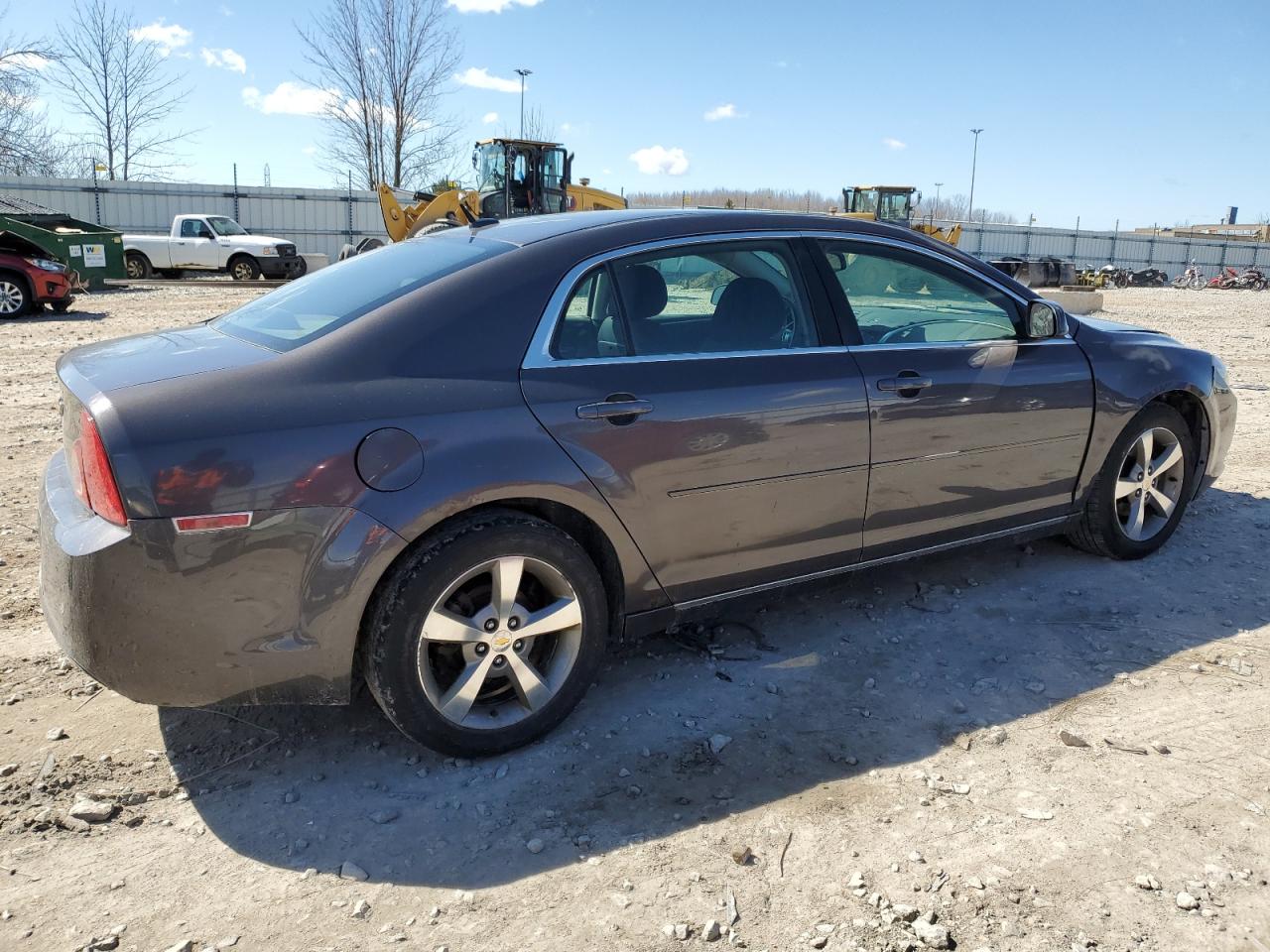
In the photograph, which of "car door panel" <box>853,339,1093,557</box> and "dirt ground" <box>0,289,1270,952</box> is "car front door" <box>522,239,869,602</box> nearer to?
"car door panel" <box>853,339,1093,557</box>

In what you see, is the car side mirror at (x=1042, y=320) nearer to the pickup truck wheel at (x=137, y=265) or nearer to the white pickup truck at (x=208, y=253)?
the white pickup truck at (x=208, y=253)

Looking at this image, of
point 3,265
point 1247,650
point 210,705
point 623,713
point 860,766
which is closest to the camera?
point 210,705

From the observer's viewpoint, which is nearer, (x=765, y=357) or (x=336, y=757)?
(x=336, y=757)

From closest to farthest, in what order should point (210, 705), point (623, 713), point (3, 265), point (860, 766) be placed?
point (210, 705), point (860, 766), point (623, 713), point (3, 265)

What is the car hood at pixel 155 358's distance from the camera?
2770mm

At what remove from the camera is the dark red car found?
14.6m

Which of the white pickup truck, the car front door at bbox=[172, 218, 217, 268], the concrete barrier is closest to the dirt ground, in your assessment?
the concrete barrier

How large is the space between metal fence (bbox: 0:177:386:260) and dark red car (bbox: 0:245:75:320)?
17070mm

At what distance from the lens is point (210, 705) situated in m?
2.73

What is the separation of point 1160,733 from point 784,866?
1532 mm

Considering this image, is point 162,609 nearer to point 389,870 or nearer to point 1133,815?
point 389,870

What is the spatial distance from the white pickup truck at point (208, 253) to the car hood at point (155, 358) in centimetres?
2248

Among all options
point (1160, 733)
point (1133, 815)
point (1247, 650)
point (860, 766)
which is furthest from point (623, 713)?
point (1247, 650)

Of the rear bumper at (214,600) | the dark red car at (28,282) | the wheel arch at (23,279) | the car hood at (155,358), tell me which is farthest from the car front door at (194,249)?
the rear bumper at (214,600)
